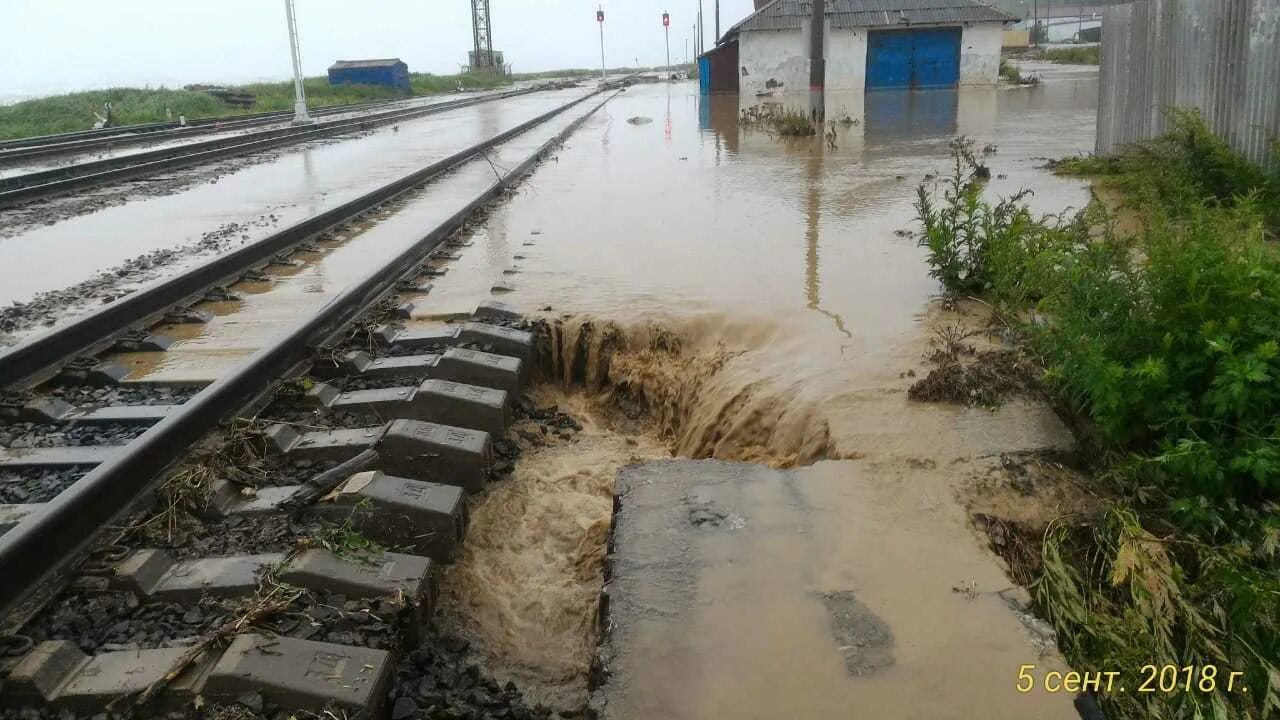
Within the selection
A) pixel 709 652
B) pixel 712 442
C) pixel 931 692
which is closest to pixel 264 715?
pixel 709 652

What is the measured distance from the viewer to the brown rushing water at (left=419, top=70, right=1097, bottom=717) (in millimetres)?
2697

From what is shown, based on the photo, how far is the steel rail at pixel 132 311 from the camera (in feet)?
16.5

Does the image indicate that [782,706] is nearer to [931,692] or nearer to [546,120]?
[931,692]

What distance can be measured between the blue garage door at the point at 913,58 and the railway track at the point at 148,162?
1902 cm

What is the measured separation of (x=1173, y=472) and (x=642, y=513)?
1.98m

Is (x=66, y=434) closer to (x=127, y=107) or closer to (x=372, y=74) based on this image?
(x=127, y=107)

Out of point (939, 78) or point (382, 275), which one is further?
point (939, 78)

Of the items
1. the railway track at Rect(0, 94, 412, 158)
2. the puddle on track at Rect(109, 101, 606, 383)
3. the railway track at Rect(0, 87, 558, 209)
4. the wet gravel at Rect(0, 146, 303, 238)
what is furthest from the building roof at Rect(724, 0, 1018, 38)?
the puddle on track at Rect(109, 101, 606, 383)

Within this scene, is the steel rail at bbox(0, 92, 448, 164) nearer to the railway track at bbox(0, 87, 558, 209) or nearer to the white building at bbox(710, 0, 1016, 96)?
the railway track at bbox(0, 87, 558, 209)

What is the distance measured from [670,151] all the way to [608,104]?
22.4m

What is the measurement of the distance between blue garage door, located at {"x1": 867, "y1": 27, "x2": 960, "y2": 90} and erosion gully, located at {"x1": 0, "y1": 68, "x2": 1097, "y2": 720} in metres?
29.6

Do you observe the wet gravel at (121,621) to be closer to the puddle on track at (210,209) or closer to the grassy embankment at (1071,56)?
the puddle on track at (210,209)

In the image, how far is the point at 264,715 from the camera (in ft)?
8.34

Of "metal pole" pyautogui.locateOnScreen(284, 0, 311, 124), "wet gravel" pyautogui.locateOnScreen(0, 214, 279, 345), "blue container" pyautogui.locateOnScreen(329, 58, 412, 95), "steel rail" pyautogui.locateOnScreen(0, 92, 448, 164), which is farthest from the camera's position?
"blue container" pyautogui.locateOnScreen(329, 58, 412, 95)
